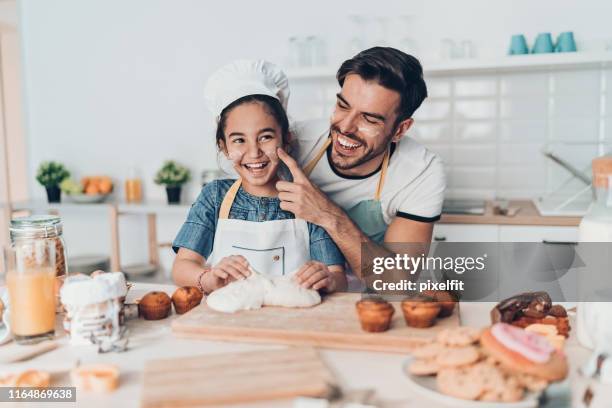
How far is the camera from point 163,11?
385 cm

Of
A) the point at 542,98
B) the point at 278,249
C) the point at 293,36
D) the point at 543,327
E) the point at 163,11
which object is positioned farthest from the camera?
the point at 163,11

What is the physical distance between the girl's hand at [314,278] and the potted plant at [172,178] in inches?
94.6

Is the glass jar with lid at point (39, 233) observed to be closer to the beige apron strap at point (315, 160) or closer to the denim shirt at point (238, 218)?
the denim shirt at point (238, 218)

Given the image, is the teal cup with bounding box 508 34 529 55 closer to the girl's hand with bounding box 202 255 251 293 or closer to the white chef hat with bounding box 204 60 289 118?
the white chef hat with bounding box 204 60 289 118

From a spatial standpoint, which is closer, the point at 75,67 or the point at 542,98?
the point at 542,98

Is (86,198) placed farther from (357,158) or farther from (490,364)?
(490,364)

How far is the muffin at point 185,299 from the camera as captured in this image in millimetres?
1398

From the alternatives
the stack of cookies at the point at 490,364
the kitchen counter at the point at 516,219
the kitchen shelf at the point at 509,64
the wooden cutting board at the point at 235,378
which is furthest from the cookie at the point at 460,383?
the kitchen shelf at the point at 509,64

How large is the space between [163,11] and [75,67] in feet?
2.48

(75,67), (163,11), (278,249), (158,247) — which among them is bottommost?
(158,247)

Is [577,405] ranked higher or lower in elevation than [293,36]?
lower

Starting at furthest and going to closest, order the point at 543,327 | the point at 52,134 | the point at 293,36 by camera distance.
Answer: the point at 52,134 < the point at 293,36 < the point at 543,327

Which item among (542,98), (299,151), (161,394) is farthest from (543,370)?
(542,98)

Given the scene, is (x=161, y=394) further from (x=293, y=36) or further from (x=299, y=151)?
(x=293, y=36)
